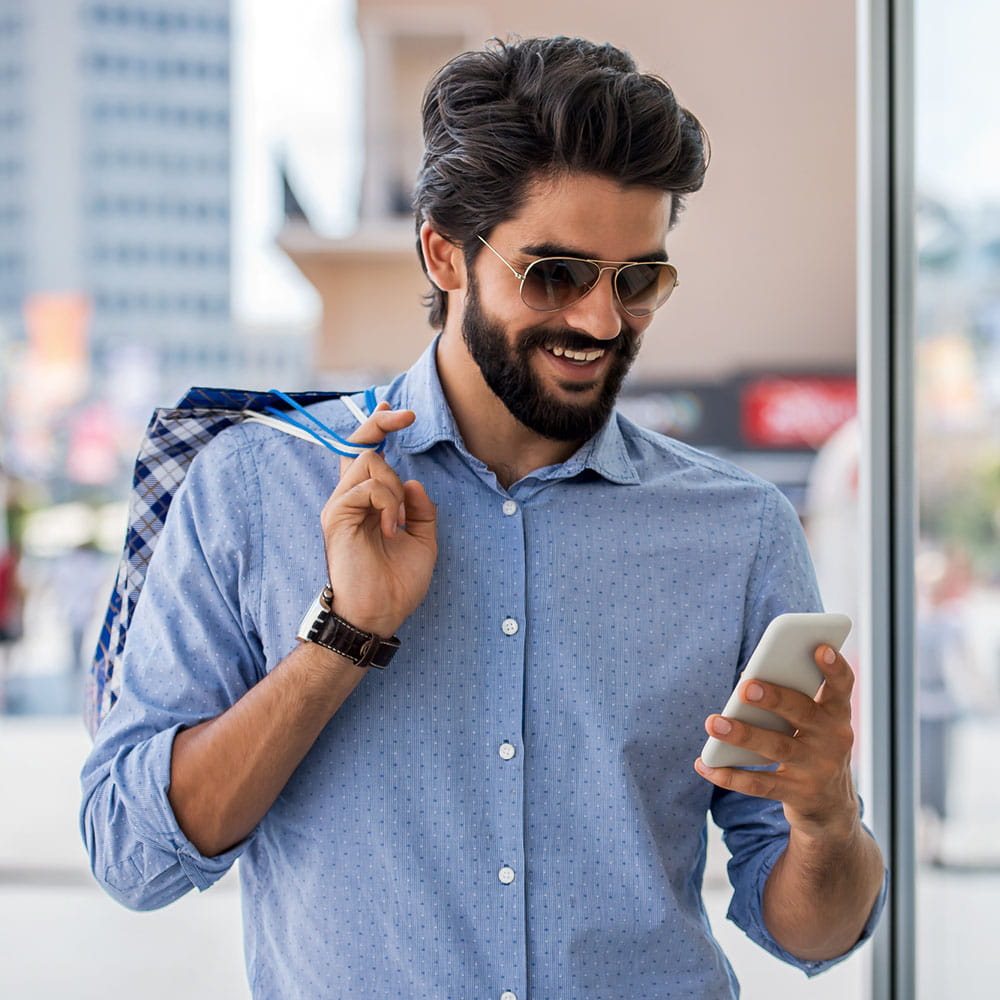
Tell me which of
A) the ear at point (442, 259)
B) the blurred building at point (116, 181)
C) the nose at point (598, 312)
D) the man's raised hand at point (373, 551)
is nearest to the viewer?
the man's raised hand at point (373, 551)

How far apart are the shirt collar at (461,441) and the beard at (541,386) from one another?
2 centimetres

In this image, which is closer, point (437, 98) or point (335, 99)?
point (437, 98)

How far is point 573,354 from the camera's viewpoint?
1233 mm

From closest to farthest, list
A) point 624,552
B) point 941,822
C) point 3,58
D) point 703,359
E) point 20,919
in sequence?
1. point 624,552
2. point 941,822
3. point 20,919
4. point 703,359
5. point 3,58

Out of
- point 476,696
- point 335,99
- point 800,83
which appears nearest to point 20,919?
point 476,696

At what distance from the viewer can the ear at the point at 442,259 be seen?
4.46 feet

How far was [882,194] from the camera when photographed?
2.08 metres

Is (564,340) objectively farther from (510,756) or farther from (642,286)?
(510,756)

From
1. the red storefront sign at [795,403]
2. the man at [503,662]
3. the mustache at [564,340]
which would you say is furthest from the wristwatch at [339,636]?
the red storefront sign at [795,403]

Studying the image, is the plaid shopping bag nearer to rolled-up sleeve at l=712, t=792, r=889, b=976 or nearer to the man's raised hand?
the man's raised hand

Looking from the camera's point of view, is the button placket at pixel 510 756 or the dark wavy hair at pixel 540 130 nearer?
the button placket at pixel 510 756

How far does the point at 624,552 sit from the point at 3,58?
15570 millimetres

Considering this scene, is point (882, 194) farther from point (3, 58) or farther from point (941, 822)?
point (3, 58)

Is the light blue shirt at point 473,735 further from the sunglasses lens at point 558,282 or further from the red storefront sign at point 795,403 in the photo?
the red storefront sign at point 795,403
